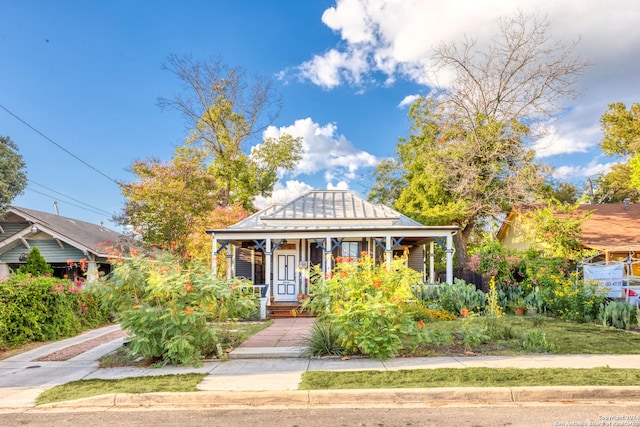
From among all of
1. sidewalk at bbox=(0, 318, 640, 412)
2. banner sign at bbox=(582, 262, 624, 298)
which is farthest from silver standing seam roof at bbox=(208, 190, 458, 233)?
sidewalk at bbox=(0, 318, 640, 412)

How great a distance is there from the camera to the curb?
540cm

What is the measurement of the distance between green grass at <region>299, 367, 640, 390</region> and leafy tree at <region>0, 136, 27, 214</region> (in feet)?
54.4

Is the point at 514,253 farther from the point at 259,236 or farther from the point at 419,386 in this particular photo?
the point at 419,386

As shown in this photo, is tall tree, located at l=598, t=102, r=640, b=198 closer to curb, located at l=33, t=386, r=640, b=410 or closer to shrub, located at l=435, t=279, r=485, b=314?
shrub, located at l=435, t=279, r=485, b=314

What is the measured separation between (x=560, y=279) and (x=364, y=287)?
8938 mm

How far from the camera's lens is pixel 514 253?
1609cm

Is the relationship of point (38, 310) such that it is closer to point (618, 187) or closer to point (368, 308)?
point (368, 308)

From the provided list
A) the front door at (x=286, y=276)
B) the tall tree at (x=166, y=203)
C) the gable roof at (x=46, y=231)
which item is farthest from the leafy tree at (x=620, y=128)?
the gable roof at (x=46, y=231)

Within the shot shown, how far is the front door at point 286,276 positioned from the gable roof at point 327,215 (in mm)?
1441

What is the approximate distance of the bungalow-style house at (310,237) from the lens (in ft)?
51.7

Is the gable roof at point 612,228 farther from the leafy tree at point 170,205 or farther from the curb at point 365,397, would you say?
the leafy tree at point 170,205

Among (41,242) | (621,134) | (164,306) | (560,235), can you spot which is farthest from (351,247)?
(621,134)

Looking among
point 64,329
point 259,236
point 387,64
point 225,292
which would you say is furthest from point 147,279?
point 387,64

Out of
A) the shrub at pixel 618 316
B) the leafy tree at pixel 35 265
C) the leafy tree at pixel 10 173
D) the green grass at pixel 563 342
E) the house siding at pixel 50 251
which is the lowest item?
the green grass at pixel 563 342
